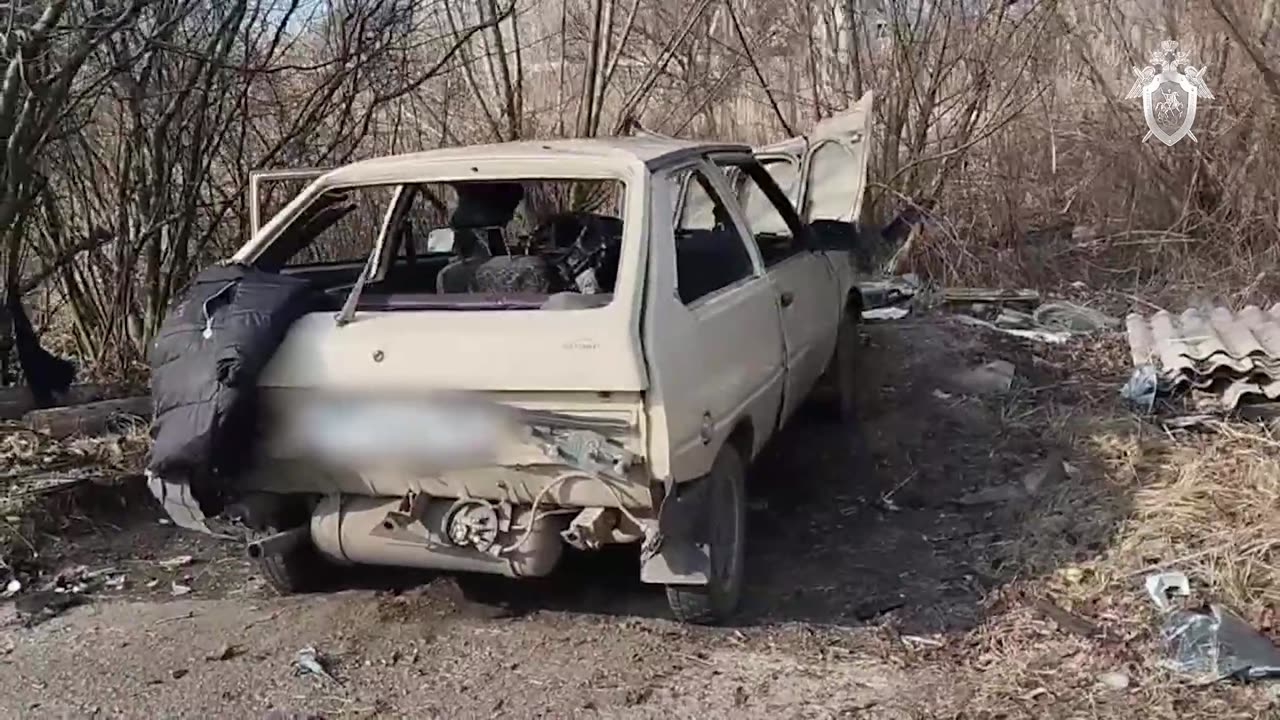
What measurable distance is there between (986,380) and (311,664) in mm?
4811

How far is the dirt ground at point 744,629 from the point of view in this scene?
414cm

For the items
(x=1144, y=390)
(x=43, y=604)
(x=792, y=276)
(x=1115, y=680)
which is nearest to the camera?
(x=1115, y=680)

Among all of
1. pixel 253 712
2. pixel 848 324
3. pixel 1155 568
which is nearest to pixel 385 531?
pixel 253 712

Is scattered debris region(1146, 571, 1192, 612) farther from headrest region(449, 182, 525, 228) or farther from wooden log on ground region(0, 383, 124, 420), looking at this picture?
wooden log on ground region(0, 383, 124, 420)

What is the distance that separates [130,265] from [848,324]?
4.47 meters

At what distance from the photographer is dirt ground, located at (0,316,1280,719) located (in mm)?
4137

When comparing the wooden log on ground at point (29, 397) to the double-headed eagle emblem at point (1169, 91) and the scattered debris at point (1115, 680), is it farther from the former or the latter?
the double-headed eagle emblem at point (1169, 91)

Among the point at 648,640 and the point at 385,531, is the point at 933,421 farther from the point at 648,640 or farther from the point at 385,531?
the point at 385,531

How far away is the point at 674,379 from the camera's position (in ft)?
13.9

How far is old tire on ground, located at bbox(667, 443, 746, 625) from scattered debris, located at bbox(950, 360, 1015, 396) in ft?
10.7

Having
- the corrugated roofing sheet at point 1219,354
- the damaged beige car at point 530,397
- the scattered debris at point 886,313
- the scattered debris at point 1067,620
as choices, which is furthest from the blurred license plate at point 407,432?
the scattered debris at point 886,313

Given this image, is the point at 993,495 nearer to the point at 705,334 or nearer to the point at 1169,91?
the point at 705,334

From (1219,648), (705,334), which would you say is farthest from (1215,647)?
(705,334)

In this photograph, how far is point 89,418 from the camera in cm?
675
